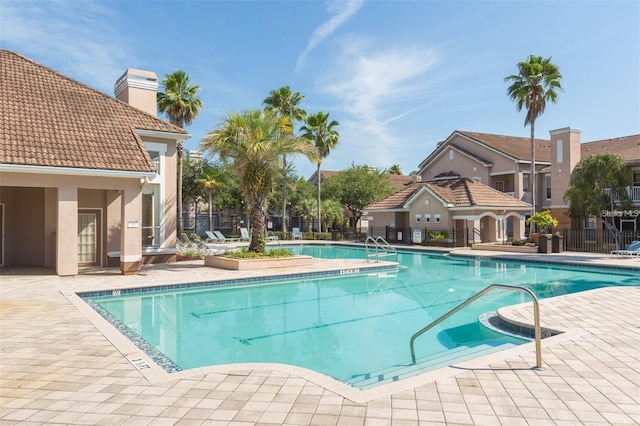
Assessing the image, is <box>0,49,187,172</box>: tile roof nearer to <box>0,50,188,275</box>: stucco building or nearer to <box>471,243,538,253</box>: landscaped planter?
<box>0,50,188,275</box>: stucco building

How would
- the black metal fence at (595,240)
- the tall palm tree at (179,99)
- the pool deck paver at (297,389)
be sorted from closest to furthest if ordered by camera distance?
the pool deck paver at (297,389)
the black metal fence at (595,240)
the tall palm tree at (179,99)

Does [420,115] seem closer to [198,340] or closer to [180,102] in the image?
[180,102]

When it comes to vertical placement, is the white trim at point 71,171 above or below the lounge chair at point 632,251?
above

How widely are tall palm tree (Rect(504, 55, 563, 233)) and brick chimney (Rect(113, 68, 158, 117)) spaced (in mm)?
22516

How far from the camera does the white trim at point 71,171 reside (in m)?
12.7

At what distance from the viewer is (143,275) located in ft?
48.6

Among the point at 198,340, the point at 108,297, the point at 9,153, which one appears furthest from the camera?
the point at 9,153

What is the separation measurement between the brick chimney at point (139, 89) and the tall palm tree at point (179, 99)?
20.6ft

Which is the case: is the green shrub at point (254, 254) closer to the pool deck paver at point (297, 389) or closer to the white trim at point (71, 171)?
the white trim at point (71, 171)

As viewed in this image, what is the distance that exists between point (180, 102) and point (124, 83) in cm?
688

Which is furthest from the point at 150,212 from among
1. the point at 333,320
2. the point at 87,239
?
the point at 333,320

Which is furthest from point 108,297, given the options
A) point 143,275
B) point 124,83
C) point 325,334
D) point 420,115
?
point 420,115

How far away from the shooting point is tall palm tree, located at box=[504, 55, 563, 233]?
28.1 m

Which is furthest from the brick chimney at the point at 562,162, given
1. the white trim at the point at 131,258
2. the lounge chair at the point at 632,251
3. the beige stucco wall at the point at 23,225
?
the beige stucco wall at the point at 23,225
